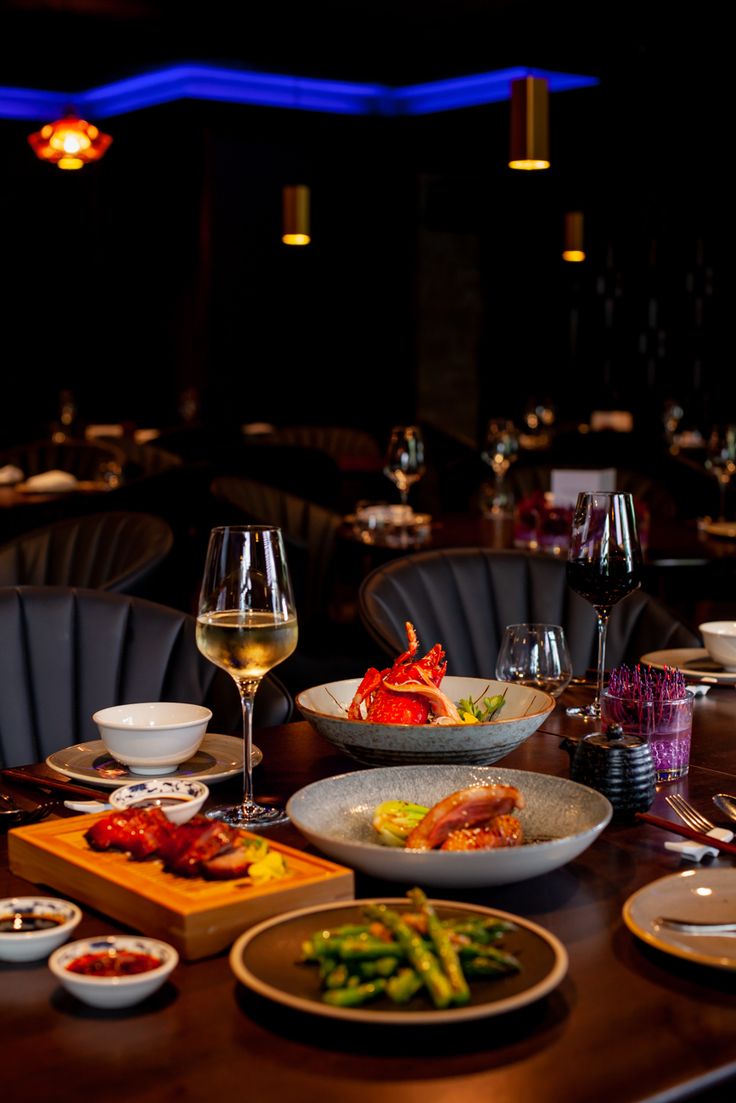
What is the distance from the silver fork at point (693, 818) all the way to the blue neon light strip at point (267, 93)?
860 cm

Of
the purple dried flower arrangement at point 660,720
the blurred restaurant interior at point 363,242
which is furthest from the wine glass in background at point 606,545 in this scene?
the blurred restaurant interior at point 363,242

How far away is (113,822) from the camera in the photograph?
3.73 ft

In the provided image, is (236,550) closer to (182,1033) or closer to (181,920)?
(181,920)

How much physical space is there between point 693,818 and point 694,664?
0.75m

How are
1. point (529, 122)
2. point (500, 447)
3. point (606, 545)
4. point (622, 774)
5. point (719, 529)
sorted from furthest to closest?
point (500, 447)
point (529, 122)
point (719, 529)
point (606, 545)
point (622, 774)

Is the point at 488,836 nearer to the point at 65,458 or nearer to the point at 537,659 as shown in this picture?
the point at 537,659

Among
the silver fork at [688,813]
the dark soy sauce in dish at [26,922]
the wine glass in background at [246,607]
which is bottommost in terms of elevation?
the silver fork at [688,813]

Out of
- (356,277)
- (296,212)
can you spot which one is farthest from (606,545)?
(356,277)

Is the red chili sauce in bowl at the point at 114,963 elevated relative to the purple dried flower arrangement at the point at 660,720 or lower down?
lower down

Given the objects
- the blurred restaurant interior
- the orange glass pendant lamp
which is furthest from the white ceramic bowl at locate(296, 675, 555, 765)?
the blurred restaurant interior

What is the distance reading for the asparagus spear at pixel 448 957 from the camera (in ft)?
2.93

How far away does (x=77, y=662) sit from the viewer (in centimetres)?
215

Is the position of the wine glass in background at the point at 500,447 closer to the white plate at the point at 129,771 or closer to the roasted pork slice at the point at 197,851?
the white plate at the point at 129,771

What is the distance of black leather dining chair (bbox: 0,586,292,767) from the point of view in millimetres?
2088
